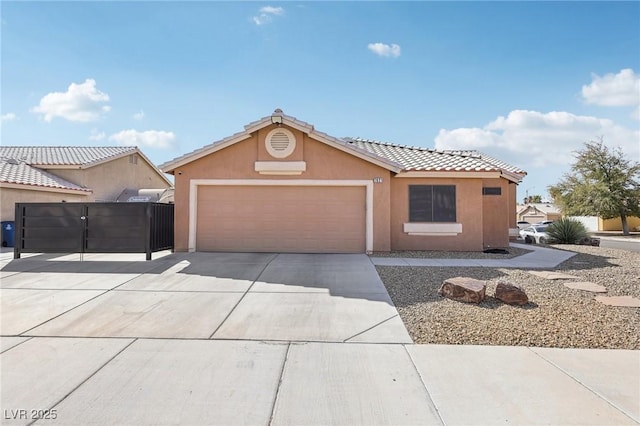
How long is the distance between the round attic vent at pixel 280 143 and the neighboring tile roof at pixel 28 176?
12.7 metres

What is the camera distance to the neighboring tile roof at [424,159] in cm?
1279

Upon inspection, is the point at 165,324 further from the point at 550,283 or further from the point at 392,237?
the point at 392,237

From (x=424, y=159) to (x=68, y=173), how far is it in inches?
812

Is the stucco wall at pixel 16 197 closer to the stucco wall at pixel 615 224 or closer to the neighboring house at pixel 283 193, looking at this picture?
the neighboring house at pixel 283 193

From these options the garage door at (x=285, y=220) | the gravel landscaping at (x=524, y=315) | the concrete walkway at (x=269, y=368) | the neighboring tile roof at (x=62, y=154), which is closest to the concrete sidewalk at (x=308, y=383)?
the concrete walkway at (x=269, y=368)

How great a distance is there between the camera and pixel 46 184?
707 inches

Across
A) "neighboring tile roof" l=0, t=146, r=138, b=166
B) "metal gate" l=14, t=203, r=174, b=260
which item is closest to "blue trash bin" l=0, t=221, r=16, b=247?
"metal gate" l=14, t=203, r=174, b=260

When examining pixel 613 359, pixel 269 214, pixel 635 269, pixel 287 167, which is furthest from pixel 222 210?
pixel 635 269

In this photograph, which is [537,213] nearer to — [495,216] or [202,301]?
[495,216]

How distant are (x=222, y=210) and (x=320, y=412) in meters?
9.98

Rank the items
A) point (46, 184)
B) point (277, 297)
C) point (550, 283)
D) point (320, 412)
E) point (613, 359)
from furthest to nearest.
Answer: point (46, 184) < point (550, 283) < point (277, 297) < point (613, 359) < point (320, 412)

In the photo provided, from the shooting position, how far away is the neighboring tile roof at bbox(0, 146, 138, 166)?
21609 mm

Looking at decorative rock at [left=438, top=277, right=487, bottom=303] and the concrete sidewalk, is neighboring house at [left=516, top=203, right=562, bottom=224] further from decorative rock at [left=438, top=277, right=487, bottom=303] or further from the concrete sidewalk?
the concrete sidewalk

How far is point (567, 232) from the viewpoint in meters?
17.3
